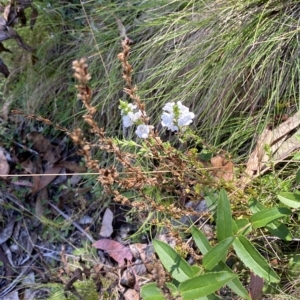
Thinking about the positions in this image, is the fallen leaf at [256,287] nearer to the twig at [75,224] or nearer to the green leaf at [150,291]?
the green leaf at [150,291]

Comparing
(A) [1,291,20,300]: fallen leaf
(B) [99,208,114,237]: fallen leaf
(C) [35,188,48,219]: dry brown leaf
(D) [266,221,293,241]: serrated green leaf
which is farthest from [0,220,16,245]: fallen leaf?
(D) [266,221,293,241]: serrated green leaf

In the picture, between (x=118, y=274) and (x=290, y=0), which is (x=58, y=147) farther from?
(x=290, y=0)

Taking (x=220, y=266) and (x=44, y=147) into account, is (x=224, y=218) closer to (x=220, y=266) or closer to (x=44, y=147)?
(x=220, y=266)

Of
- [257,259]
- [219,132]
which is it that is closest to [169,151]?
[257,259]

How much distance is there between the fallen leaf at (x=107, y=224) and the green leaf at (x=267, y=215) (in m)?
0.80

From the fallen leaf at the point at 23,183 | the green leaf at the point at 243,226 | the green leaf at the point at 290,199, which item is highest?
the green leaf at the point at 290,199

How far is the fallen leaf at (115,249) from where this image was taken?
170 centimetres

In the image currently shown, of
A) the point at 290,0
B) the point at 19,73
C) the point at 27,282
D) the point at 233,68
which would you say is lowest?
the point at 27,282

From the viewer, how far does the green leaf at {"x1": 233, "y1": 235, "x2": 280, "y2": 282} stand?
1066 millimetres

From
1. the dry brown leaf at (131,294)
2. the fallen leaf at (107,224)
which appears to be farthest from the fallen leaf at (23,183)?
the dry brown leaf at (131,294)

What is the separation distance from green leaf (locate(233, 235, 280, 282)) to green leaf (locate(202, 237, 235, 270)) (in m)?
0.05

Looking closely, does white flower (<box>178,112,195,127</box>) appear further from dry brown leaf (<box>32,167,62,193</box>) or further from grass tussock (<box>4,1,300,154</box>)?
dry brown leaf (<box>32,167,62,193</box>)

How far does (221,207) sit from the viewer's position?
1.07 metres

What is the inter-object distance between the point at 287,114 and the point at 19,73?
124 centimetres
